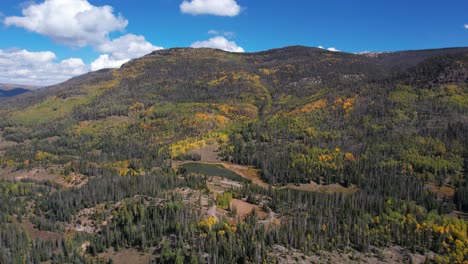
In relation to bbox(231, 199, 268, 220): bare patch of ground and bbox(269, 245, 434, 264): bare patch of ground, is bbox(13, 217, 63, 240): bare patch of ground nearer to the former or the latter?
bbox(231, 199, 268, 220): bare patch of ground

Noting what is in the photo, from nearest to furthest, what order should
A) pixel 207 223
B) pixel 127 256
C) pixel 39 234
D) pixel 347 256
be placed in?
1. pixel 347 256
2. pixel 127 256
3. pixel 207 223
4. pixel 39 234

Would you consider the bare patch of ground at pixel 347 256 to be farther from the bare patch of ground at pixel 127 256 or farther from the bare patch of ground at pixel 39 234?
the bare patch of ground at pixel 39 234

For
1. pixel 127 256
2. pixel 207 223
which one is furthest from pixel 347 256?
pixel 127 256

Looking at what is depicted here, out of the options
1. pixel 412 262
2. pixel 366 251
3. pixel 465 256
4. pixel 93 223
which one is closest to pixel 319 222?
pixel 366 251

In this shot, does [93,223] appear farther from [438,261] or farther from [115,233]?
[438,261]

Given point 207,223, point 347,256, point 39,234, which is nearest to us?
point 347,256

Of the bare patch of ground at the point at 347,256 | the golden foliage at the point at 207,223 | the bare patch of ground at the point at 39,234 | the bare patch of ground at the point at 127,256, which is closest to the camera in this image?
the bare patch of ground at the point at 347,256

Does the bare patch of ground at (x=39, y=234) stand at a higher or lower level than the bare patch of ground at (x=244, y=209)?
lower

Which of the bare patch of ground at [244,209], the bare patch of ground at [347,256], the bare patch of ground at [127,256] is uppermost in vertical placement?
the bare patch of ground at [244,209]

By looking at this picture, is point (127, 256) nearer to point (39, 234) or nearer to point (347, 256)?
point (39, 234)

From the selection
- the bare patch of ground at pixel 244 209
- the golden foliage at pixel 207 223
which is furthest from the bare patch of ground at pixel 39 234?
the bare patch of ground at pixel 244 209

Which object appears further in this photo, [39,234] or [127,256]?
[39,234]
